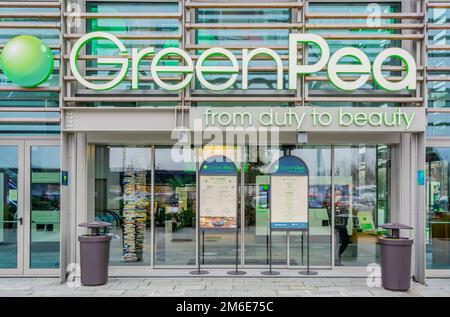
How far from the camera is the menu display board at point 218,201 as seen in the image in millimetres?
9281

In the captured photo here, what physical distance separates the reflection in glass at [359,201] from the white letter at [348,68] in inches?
70.3

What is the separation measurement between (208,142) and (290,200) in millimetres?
2151

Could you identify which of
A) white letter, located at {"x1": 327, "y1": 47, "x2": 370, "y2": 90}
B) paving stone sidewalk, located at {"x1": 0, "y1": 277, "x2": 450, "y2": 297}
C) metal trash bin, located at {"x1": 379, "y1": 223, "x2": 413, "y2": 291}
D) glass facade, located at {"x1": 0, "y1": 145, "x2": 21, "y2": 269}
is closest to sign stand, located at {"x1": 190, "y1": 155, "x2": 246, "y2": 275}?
paving stone sidewalk, located at {"x1": 0, "y1": 277, "x2": 450, "y2": 297}

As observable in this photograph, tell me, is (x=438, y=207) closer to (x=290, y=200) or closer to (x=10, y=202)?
(x=290, y=200)

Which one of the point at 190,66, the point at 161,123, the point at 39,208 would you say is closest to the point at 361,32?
the point at 190,66

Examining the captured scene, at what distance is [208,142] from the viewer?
959 centimetres

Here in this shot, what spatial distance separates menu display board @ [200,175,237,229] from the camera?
9.28m

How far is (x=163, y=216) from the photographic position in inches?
392

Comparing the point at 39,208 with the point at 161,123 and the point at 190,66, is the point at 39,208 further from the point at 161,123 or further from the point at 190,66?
the point at 190,66

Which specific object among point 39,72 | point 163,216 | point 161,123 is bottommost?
point 163,216

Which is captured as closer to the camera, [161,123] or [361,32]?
[161,123]

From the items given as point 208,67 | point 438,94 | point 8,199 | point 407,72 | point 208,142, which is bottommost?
point 8,199

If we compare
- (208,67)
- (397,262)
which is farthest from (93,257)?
(397,262)

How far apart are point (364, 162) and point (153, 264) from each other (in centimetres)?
525
